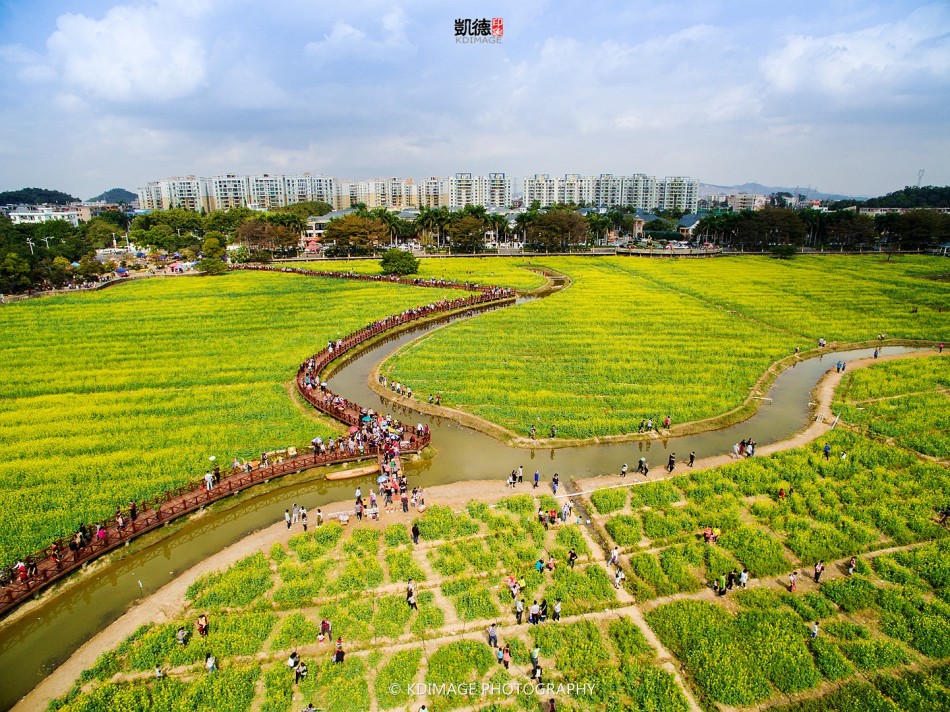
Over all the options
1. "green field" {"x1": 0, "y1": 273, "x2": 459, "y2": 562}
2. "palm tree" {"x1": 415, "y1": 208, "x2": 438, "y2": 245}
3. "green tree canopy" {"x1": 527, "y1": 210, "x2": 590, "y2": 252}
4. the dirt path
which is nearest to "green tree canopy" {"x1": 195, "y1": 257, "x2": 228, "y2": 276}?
"green field" {"x1": 0, "y1": 273, "x2": 459, "y2": 562}

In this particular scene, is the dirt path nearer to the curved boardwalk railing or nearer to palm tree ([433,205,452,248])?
the curved boardwalk railing

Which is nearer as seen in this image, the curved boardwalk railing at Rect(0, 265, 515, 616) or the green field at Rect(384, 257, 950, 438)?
the curved boardwalk railing at Rect(0, 265, 515, 616)

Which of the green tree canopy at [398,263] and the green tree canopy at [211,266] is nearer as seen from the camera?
the green tree canopy at [398,263]

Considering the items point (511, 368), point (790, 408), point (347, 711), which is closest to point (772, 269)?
point (790, 408)

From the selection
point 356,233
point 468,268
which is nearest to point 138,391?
point 468,268

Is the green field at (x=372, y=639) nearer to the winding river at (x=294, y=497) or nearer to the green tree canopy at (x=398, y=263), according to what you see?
the winding river at (x=294, y=497)

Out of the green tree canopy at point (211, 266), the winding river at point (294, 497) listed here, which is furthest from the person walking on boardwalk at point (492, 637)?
the green tree canopy at point (211, 266)

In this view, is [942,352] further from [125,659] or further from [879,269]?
[125,659]
